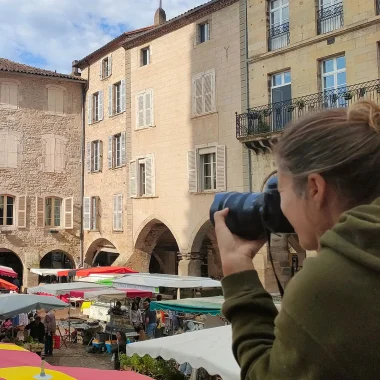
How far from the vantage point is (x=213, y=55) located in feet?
58.6

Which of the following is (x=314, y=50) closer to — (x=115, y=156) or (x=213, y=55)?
(x=213, y=55)

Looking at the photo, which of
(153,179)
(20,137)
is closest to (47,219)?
(20,137)

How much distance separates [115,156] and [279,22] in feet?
32.3

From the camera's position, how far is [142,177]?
68.7ft

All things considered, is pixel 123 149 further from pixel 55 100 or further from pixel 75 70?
pixel 75 70

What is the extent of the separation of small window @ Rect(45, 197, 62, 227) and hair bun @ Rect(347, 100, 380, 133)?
24475mm

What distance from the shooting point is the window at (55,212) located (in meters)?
24.3

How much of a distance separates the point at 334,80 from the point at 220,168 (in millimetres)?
4666

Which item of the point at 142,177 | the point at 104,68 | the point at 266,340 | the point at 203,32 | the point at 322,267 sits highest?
the point at 104,68

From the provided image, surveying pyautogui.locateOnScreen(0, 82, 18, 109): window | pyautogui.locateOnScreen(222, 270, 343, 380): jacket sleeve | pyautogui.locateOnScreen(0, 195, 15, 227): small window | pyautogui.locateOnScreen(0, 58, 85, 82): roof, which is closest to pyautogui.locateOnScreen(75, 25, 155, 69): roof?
pyautogui.locateOnScreen(0, 58, 85, 82): roof

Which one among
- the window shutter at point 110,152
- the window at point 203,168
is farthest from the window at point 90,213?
the window at point 203,168

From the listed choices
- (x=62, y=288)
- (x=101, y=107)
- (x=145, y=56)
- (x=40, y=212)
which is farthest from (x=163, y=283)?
(x=101, y=107)

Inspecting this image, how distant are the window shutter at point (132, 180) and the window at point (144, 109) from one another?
1619 millimetres

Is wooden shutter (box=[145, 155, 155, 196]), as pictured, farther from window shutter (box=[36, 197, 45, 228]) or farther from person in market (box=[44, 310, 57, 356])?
person in market (box=[44, 310, 57, 356])
